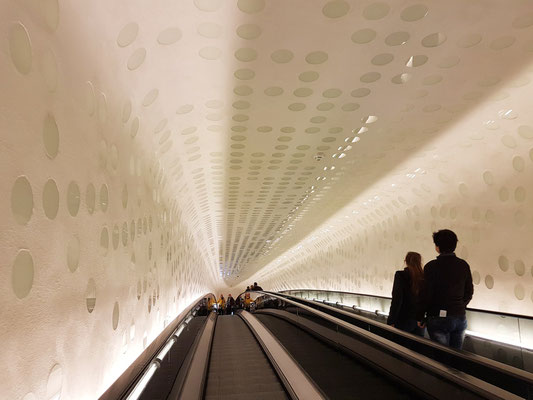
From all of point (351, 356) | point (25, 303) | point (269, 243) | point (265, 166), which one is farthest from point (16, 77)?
point (269, 243)

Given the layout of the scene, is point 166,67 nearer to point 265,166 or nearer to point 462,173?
point 265,166

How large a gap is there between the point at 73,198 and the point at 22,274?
95cm

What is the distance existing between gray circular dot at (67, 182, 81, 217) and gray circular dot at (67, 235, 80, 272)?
8.3 inches

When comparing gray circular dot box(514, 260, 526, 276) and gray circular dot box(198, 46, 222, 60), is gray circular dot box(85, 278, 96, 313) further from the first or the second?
gray circular dot box(514, 260, 526, 276)

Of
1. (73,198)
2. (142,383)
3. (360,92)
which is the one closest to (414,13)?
(360,92)

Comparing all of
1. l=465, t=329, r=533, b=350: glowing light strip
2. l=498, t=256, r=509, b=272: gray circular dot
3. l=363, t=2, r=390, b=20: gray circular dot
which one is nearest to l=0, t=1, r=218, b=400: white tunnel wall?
l=363, t=2, r=390, b=20: gray circular dot

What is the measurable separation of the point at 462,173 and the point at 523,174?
1657 mm

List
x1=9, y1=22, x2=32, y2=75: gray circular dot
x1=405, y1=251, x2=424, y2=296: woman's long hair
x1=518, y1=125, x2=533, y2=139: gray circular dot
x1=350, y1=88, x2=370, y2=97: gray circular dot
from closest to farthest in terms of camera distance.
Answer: x1=9, y1=22, x2=32, y2=75: gray circular dot, x1=405, y1=251, x2=424, y2=296: woman's long hair, x1=350, y1=88, x2=370, y2=97: gray circular dot, x1=518, y1=125, x2=533, y2=139: gray circular dot

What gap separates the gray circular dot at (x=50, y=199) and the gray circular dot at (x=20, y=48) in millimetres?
759

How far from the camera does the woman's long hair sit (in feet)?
16.8

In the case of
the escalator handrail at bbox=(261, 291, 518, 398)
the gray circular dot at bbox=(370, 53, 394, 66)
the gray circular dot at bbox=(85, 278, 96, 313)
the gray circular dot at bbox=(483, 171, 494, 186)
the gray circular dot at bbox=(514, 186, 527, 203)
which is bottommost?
the escalator handrail at bbox=(261, 291, 518, 398)

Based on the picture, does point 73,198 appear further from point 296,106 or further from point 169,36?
point 296,106

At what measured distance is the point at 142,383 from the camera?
10.7 feet

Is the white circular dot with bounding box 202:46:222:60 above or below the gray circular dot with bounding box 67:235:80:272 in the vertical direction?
above
